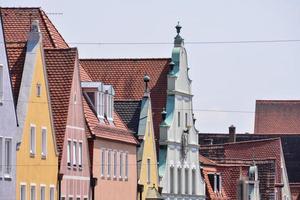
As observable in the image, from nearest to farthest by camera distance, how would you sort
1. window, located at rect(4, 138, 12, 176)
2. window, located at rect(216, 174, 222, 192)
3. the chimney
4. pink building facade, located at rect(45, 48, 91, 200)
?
1. window, located at rect(4, 138, 12, 176)
2. pink building facade, located at rect(45, 48, 91, 200)
3. window, located at rect(216, 174, 222, 192)
4. the chimney

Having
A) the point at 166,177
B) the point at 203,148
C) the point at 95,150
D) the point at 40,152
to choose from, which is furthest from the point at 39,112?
the point at 203,148

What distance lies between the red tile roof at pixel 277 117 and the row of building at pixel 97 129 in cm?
5926

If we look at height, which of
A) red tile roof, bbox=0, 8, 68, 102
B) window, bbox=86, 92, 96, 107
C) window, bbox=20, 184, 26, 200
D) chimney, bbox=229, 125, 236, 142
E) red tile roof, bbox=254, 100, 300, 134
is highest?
red tile roof, bbox=254, 100, 300, 134

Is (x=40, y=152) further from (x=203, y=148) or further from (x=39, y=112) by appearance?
(x=203, y=148)

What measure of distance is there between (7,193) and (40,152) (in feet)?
14.9

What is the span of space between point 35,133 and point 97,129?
982 cm

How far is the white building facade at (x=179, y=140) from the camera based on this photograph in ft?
327

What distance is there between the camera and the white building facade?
327 ft

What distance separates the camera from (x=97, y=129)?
8344 centimetres

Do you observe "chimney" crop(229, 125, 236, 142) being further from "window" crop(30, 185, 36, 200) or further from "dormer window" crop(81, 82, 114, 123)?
"window" crop(30, 185, 36, 200)

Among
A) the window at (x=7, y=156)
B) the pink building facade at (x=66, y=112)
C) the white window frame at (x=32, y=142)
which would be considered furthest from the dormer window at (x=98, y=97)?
the window at (x=7, y=156)

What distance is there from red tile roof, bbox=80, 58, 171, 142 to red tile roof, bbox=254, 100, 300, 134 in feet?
254

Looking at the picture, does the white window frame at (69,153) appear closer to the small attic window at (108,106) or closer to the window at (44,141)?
the window at (44,141)

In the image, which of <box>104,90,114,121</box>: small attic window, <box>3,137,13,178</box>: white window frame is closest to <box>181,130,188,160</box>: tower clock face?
<box>104,90,114,121</box>: small attic window
